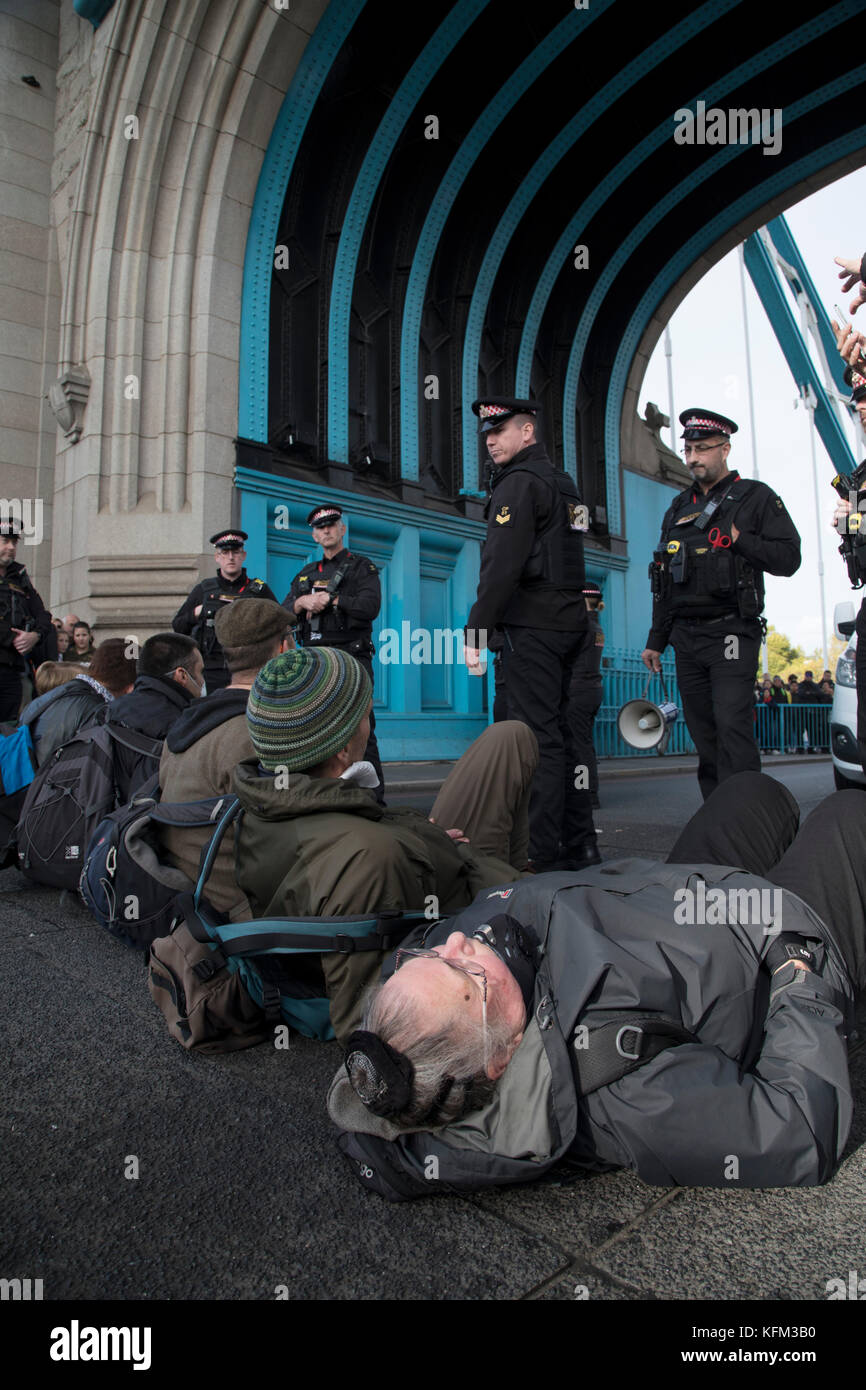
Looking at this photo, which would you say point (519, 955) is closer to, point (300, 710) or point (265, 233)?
point (300, 710)

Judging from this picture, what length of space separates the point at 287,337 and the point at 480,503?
3442 mm

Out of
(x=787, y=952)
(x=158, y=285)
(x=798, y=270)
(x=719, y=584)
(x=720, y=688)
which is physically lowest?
(x=787, y=952)

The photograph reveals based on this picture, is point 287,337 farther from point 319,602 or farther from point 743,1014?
point 743,1014

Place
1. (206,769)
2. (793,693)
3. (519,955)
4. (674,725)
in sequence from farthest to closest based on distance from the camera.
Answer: (793,693)
(674,725)
(206,769)
(519,955)

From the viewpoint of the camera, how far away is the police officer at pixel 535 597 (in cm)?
374

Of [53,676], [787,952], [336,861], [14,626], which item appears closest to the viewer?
[787,952]

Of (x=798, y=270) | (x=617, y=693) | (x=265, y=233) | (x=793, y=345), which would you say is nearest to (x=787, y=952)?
(x=265, y=233)

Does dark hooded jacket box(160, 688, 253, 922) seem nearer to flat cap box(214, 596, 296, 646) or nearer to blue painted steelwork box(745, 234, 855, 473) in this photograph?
flat cap box(214, 596, 296, 646)

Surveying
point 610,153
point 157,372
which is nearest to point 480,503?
point 157,372

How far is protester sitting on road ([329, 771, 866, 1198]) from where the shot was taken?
1.31 metres

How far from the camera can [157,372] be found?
9133 millimetres

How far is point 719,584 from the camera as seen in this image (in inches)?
168

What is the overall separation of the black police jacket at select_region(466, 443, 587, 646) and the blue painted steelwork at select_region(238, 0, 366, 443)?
20.9 ft

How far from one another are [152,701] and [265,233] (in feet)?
26.8
